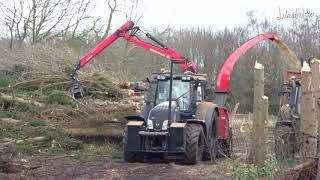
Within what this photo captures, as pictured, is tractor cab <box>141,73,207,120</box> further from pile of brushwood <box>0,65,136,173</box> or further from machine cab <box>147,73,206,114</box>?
pile of brushwood <box>0,65,136,173</box>

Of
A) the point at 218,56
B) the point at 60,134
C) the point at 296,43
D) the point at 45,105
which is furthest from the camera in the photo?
the point at 218,56

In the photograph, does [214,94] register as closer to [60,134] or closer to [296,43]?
[60,134]

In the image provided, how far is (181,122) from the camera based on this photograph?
12789 millimetres

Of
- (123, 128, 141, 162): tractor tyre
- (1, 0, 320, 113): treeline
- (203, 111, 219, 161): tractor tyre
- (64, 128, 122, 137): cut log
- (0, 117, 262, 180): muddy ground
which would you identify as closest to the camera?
(0, 117, 262, 180): muddy ground

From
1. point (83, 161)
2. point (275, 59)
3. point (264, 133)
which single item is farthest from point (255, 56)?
point (264, 133)

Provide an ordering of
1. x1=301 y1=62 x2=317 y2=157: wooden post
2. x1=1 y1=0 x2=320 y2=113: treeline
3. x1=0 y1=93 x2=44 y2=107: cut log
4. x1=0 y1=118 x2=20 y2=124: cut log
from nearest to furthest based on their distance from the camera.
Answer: x1=301 y1=62 x2=317 y2=157: wooden post < x1=0 y1=118 x2=20 y2=124: cut log < x1=0 y1=93 x2=44 y2=107: cut log < x1=1 y1=0 x2=320 y2=113: treeline

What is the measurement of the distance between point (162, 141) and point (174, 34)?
3049cm

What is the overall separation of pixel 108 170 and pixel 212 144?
10.1 feet

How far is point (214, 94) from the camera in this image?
14656 mm

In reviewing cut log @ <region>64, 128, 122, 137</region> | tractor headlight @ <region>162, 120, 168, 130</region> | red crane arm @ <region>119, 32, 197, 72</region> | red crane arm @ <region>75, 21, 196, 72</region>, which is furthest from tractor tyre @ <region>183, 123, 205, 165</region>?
red crane arm @ <region>75, 21, 196, 72</region>

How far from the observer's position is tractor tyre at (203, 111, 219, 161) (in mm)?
12773

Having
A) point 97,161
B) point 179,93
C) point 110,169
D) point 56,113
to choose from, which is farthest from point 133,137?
point 56,113

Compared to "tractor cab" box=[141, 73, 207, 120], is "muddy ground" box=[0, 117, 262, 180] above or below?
below

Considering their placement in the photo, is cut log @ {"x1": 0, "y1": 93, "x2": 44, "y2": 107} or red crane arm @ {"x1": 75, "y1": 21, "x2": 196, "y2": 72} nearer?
cut log @ {"x1": 0, "y1": 93, "x2": 44, "y2": 107}
